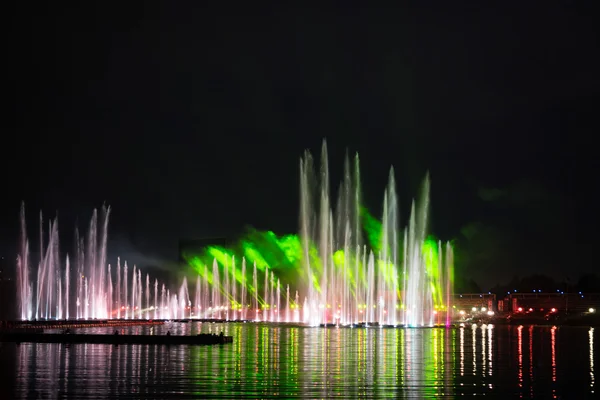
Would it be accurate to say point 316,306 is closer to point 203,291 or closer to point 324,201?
point 324,201

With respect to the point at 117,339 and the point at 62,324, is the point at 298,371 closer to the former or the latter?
the point at 117,339

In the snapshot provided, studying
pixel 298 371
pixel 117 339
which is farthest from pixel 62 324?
pixel 298 371

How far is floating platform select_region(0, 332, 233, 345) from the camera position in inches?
1702

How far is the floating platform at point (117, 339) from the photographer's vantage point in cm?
4322

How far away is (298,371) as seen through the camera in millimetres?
27938

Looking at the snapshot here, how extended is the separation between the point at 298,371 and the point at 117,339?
736 inches

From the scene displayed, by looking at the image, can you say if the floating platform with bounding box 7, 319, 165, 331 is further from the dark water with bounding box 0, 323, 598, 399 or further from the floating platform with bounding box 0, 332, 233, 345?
the dark water with bounding box 0, 323, 598, 399

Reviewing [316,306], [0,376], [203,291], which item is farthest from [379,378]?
[203,291]

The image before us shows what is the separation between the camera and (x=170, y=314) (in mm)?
98312

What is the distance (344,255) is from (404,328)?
27.8 feet

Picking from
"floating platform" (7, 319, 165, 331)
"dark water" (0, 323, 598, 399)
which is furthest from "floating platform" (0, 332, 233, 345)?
"floating platform" (7, 319, 165, 331)

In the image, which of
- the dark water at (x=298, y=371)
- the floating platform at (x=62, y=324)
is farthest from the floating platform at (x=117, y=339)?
the floating platform at (x=62, y=324)

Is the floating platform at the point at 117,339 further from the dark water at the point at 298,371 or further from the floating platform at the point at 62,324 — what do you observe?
the floating platform at the point at 62,324

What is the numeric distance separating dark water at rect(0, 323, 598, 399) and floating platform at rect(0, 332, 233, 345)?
6.52ft
